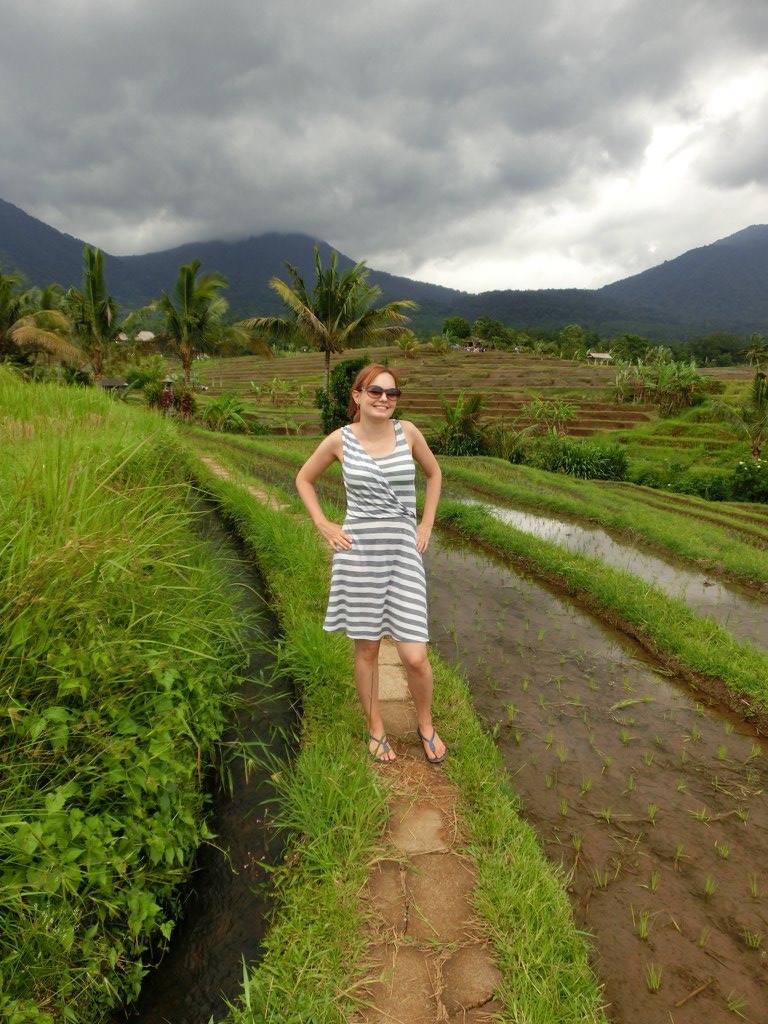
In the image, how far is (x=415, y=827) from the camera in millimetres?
2098

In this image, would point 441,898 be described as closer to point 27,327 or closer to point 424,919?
point 424,919

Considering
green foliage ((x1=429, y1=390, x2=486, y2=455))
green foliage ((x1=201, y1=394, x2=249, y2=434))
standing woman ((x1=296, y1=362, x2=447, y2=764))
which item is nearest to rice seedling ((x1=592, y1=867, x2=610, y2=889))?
standing woman ((x1=296, y1=362, x2=447, y2=764))

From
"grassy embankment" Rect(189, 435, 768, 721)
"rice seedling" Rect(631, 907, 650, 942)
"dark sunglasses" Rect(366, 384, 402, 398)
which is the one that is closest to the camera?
"rice seedling" Rect(631, 907, 650, 942)

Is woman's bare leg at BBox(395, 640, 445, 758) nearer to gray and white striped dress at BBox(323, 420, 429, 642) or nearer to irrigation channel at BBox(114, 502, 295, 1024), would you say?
gray and white striped dress at BBox(323, 420, 429, 642)

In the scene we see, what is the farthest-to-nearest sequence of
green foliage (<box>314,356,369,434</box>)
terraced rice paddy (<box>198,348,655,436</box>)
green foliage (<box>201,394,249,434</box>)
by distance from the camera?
terraced rice paddy (<box>198,348,655,436</box>), green foliage (<box>201,394,249,434</box>), green foliage (<box>314,356,369,434</box>)

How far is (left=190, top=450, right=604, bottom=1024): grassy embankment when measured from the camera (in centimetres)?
150

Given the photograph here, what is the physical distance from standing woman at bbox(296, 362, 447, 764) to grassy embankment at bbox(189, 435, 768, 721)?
2387mm

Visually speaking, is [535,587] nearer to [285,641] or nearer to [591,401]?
[285,641]

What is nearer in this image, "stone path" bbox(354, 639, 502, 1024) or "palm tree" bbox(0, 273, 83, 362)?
"stone path" bbox(354, 639, 502, 1024)

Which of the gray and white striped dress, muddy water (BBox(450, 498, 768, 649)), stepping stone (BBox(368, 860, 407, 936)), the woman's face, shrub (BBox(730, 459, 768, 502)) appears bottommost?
shrub (BBox(730, 459, 768, 502))

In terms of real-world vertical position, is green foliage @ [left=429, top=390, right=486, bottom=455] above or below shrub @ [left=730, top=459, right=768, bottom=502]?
above

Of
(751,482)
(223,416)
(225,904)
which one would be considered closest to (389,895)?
(225,904)

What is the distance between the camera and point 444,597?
4941mm

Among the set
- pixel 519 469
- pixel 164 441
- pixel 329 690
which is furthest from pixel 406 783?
pixel 519 469
